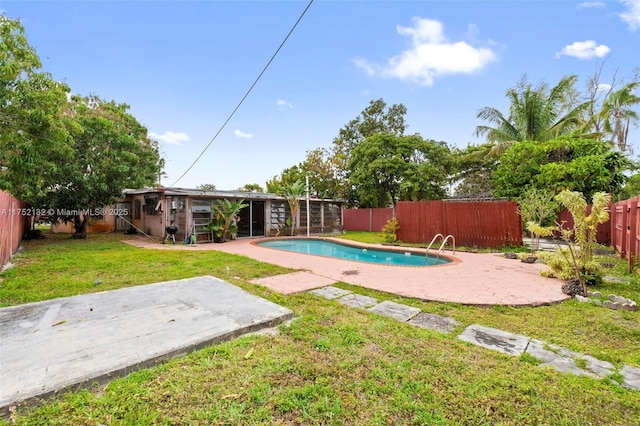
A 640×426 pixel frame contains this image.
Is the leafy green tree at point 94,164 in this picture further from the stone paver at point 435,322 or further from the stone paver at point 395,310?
the stone paver at point 435,322

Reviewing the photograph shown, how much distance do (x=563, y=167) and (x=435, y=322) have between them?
12421 mm

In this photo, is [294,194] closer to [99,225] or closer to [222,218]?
[222,218]

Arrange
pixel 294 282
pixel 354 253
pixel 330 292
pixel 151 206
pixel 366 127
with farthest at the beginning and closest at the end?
1. pixel 366 127
2. pixel 151 206
3. pixel 354 253
4. pixel 294 282
5. pixel 330 292

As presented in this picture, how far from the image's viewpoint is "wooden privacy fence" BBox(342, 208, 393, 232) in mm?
20062

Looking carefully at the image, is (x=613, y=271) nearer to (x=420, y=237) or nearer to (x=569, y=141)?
(x=420, y=237)

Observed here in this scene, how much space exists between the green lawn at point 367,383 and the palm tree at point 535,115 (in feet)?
47.2

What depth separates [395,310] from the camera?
13.9 feet

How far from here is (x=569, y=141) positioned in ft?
43.0

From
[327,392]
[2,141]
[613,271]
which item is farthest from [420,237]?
[2,141]

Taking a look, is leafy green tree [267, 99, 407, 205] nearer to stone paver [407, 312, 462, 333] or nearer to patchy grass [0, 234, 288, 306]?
patchy grass [0, 234, 288, 306]

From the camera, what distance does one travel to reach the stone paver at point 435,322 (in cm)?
363

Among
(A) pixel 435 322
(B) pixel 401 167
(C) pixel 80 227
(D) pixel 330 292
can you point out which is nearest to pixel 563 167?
(B) pixel 401 167

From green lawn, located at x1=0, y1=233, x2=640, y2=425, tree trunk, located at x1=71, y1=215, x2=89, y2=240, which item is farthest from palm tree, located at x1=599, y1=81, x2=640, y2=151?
tree trunk, located at x1=71, y1=215, x2=89, y2=240

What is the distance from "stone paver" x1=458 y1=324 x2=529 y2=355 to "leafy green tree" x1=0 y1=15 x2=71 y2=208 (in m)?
10.6
